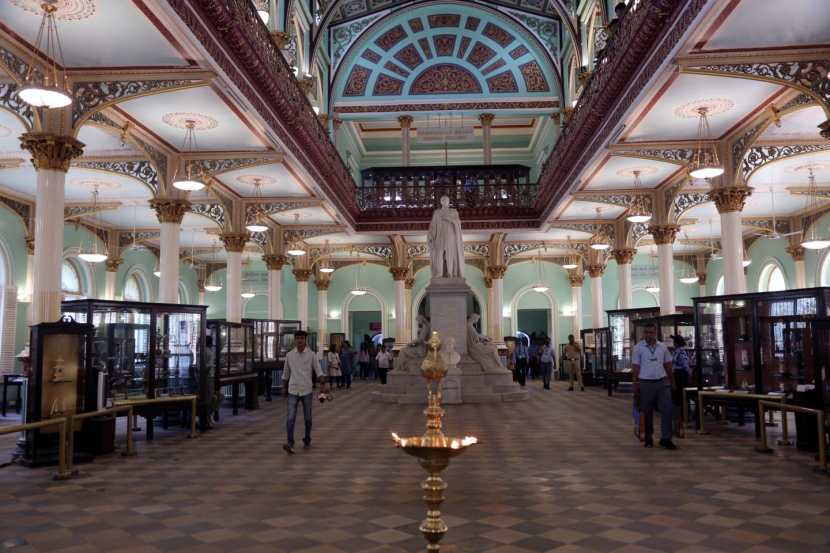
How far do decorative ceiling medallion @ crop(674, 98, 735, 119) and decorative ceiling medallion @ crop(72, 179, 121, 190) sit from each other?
1344 centimetres

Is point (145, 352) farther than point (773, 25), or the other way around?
point (145, 352)

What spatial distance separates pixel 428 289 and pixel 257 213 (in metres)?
5.54

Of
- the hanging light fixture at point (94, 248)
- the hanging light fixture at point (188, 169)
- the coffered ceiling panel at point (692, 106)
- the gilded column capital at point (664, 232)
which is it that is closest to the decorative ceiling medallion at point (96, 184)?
the hanging light fixture at point (94, 248)

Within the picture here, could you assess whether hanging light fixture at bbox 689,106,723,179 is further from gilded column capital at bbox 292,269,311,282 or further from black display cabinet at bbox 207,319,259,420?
gilded column capital at bbox 292,269,311,282

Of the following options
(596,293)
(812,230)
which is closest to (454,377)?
(596,293)

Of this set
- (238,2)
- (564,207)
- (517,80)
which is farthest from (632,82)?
(517,80)

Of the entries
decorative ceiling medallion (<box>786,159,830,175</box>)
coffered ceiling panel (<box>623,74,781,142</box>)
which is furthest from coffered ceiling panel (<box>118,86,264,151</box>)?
decorative ceiling medallion (<box>786,159,830,175</box>)

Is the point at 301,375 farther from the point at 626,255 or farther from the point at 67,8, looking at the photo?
the point at 626,255

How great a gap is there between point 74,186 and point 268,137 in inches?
300

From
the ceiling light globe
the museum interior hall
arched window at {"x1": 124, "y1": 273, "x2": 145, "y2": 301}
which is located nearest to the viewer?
the museum interior hall

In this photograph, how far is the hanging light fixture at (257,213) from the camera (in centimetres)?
1679

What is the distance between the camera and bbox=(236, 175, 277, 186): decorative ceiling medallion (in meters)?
15.9

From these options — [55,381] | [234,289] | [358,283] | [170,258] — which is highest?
[358,283]

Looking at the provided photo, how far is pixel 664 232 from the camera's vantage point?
59.0 feet
